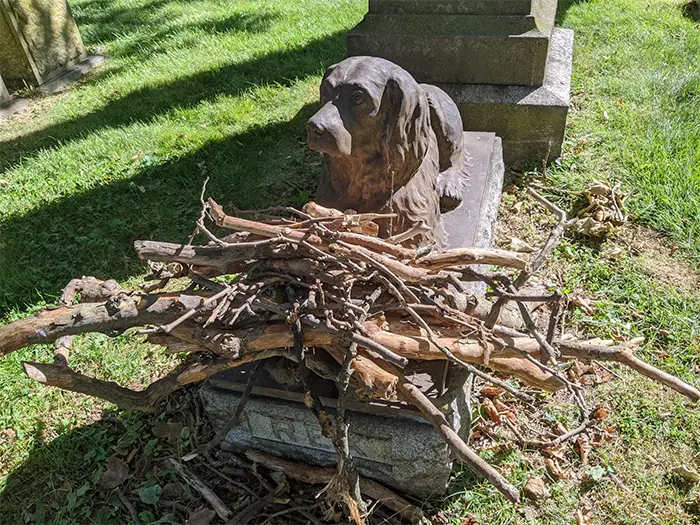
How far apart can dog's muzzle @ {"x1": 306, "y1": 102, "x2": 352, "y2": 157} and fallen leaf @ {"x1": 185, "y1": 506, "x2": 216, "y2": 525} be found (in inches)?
64.9

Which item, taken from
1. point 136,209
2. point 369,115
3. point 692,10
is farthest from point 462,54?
point 692,10

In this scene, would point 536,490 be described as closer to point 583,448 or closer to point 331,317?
point 583,448

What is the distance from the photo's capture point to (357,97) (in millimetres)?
2074

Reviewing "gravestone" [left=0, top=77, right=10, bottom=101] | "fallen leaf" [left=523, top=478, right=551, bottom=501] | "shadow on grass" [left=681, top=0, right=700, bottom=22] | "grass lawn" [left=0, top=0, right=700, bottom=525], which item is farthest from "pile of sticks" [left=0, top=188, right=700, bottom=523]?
"shadow on grass" [left=681, top=0, right=700, bottom=22]

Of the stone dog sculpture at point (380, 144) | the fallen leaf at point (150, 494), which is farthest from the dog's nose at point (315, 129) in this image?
the fallen leaf at point (150, 494)

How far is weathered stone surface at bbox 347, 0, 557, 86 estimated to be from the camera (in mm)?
4000

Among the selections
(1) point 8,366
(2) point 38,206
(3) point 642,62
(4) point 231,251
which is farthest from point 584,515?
(3) point 642,62

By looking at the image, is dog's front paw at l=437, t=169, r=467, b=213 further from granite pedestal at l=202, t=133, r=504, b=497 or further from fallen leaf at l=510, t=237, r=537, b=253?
fallen leaf at l=510, t=237, r=537, b=253

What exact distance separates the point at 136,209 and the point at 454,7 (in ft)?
9.50

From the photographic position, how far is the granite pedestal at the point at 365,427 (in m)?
2.24

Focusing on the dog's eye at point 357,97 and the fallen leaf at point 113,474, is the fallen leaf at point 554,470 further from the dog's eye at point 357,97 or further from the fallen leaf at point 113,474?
the fallen leaf at point 113,474

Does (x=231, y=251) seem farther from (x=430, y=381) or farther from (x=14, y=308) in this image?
(x=14, y=308)

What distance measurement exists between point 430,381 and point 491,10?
3.02 m

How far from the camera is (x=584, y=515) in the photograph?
2.42m
